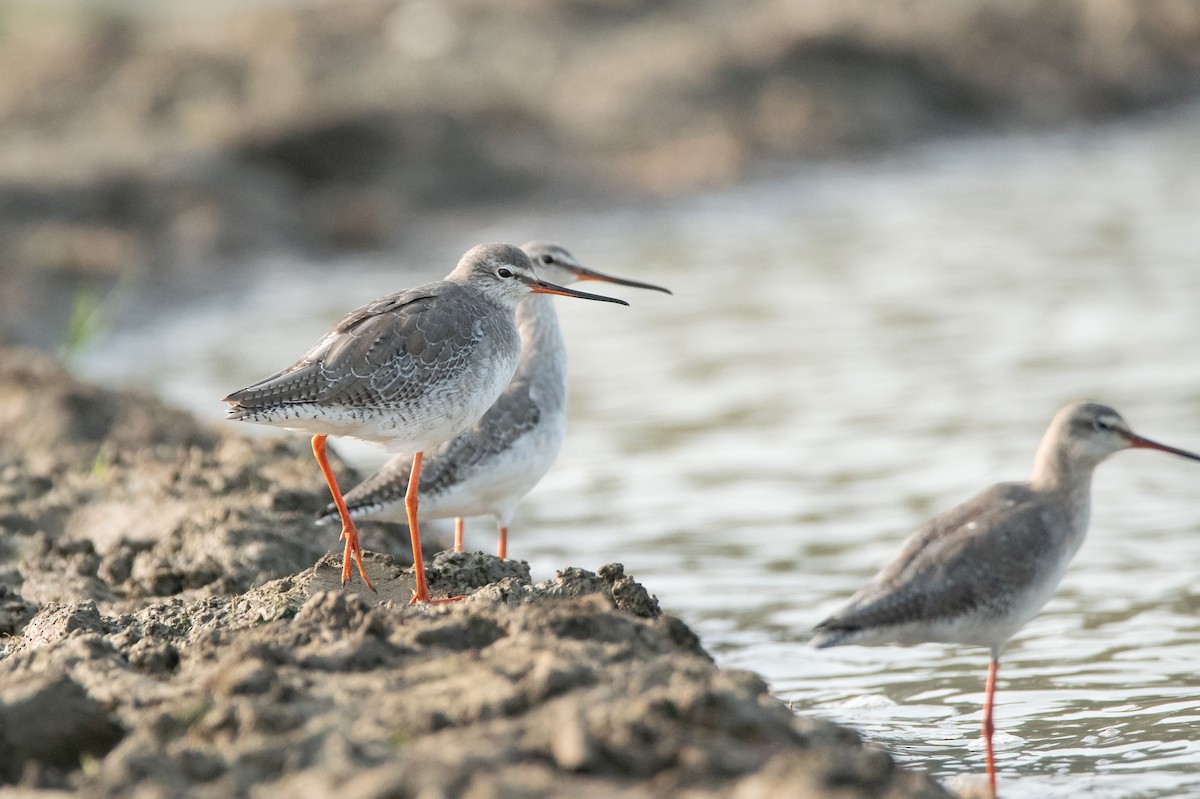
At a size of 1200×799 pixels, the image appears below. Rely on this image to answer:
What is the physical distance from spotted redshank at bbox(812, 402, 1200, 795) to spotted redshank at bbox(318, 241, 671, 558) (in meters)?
2.20

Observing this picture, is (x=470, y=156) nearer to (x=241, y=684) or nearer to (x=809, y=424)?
(x=809, y=424)

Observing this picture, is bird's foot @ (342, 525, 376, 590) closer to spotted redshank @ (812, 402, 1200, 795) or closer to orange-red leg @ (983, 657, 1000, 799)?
spotted redshank @ (812, 402, 1200, 795)

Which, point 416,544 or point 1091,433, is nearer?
point 416,544

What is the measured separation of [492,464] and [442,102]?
15.8m

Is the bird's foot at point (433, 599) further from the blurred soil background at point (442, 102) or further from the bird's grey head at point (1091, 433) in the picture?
the blurred soil background at point (442, 102)

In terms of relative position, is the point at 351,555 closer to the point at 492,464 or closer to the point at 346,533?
the point at 346,533

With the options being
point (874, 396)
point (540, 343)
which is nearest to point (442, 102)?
point (874, 396)

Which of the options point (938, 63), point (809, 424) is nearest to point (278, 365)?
point (809, 424)

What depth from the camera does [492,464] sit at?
27.8 ft

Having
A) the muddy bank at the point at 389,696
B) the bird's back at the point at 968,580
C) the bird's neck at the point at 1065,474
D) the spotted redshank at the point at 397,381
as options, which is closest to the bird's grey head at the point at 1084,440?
the bird's neck at the point at 1065,474

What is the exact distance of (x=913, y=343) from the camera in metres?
15.7

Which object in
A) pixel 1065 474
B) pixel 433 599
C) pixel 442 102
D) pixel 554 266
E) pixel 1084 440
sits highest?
pixel 442 102

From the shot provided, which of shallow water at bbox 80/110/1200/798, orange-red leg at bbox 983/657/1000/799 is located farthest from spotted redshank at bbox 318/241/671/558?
orange-red leg at bbox 983/657/1000/799

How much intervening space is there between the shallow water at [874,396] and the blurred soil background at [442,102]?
906mm
